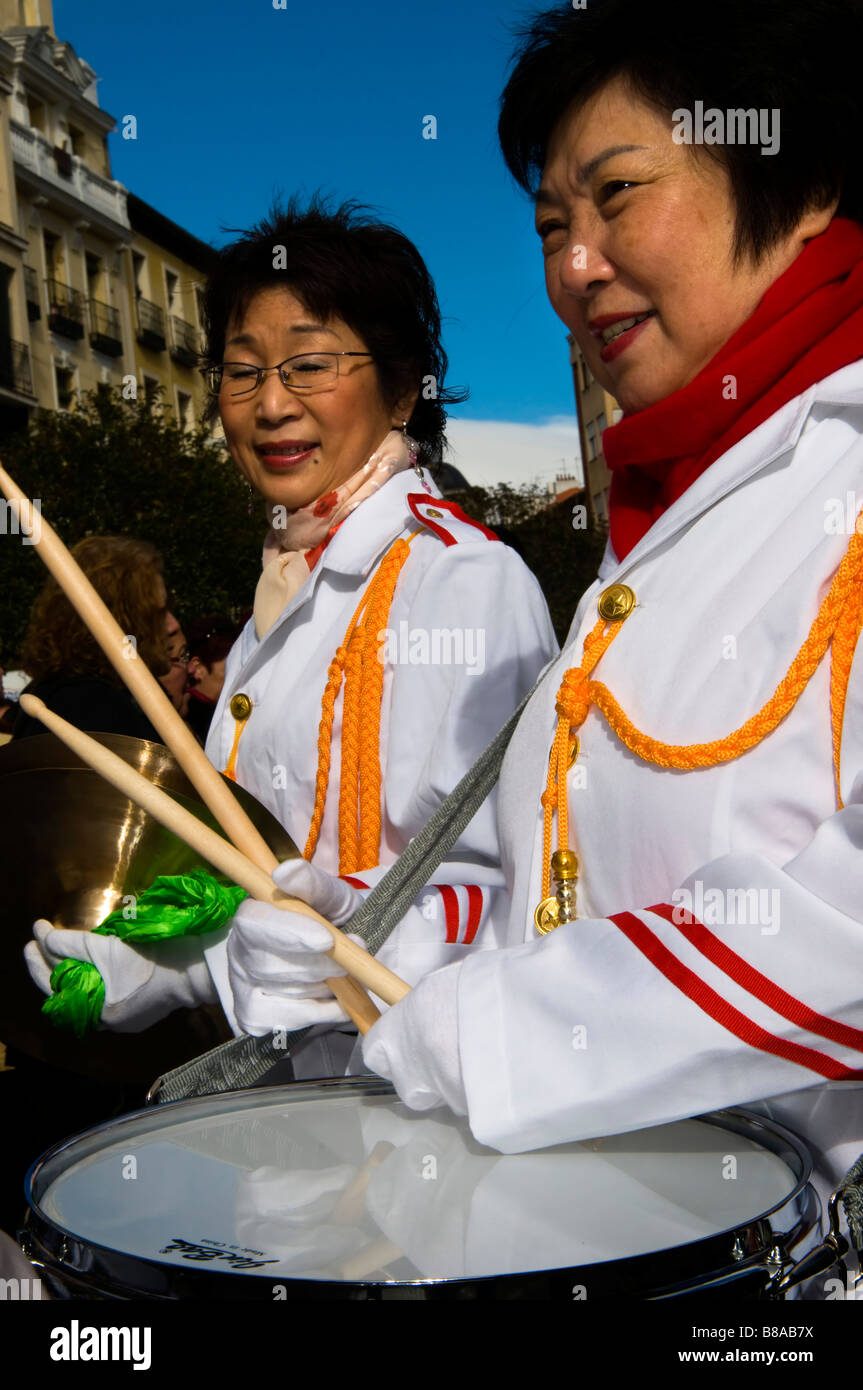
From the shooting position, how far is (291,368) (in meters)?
2.92

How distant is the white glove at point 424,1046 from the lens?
1.34 metres

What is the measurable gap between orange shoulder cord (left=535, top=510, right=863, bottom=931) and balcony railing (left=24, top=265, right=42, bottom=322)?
109ft

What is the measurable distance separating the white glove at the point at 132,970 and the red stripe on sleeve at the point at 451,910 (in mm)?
343

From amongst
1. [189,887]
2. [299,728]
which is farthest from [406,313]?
[189,887]

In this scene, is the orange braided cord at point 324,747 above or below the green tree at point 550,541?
below

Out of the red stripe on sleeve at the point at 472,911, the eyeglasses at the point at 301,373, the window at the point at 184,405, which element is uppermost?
the window at the point at 184,405

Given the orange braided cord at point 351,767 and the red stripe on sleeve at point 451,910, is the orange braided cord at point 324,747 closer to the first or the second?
the orange braided cord at point 351,767

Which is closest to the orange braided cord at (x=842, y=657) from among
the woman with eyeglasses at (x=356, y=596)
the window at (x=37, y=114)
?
the woman with eyeglasses at (x=356, y=596)

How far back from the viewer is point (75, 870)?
1978 millimetres

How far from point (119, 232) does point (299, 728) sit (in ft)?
123

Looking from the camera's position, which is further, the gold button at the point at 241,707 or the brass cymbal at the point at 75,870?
the gold button at the point at 241,707

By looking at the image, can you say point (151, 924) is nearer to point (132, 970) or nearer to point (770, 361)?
point (132, 970)

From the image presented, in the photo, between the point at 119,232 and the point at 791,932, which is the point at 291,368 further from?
the point at 119,232

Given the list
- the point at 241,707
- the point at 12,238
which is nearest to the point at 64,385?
the point at 12,238
